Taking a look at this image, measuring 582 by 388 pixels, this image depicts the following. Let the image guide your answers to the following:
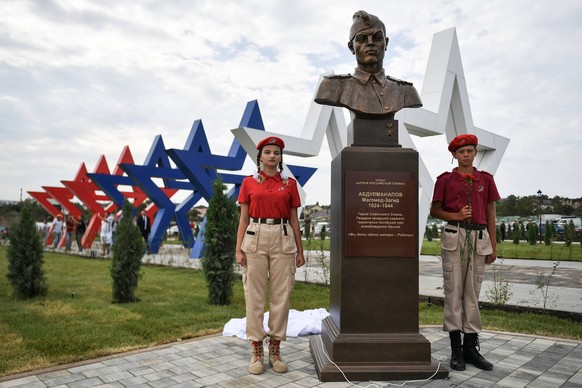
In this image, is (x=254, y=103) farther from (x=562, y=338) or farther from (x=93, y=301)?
(x=562, y=338)

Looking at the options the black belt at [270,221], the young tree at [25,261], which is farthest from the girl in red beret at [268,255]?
the young tree at [25,261]

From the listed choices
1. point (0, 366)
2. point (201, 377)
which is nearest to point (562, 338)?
point (201, 377)

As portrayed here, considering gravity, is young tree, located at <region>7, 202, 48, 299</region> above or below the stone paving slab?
above

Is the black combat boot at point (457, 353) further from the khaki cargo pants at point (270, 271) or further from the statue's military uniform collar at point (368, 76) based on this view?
the statue's military uniform collar at point (368, 76)

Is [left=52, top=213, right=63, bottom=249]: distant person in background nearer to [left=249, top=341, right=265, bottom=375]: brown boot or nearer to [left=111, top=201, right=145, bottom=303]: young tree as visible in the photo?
[left=111, top=201, right=145, bottom=303]: young tree

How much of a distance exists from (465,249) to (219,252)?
3.96 meters

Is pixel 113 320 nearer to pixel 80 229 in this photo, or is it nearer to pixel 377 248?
pixel 377 248

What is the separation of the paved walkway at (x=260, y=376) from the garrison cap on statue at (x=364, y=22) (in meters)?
2.81

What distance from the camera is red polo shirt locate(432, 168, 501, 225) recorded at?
3.60 metres

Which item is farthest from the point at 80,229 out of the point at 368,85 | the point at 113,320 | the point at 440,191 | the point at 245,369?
the point at 440,191

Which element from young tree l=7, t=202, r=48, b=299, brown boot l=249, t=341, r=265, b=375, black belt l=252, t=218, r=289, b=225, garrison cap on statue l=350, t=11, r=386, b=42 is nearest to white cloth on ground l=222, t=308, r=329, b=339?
brown boot l=249, t=341, r=265, b=375

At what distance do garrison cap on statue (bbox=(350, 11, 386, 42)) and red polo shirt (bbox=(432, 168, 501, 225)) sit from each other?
138 centimetres

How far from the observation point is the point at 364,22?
144 inches

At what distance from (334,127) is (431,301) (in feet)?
17.2
